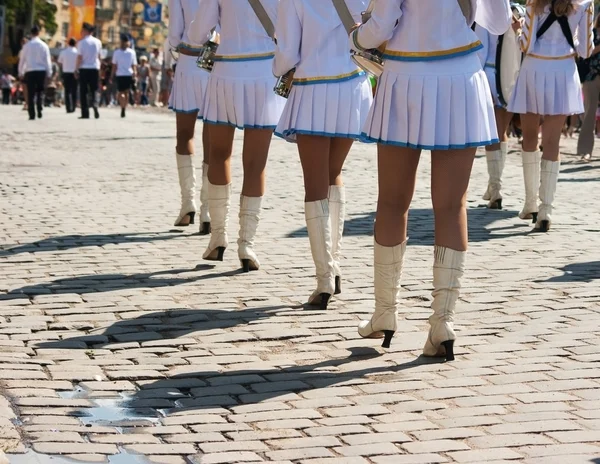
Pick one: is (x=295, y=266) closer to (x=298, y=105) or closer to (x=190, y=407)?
(x=298, y=105)

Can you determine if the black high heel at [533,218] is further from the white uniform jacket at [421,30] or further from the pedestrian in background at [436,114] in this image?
the white uniform jacket at [421,30]

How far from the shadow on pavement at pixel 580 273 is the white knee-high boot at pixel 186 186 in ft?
11.1

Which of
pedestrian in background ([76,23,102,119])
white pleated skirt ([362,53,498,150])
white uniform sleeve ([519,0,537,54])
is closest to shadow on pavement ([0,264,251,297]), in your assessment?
white pleated skirt ([362,53,498,150])

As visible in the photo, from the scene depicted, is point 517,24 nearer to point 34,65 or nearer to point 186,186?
point 186,186

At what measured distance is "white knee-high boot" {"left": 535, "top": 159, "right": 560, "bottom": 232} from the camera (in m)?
10.6

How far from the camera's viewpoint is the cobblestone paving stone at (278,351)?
15.2 ft

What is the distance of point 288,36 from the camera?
708 centimetres

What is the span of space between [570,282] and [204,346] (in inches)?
111

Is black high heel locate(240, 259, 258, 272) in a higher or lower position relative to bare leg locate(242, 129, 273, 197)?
lower

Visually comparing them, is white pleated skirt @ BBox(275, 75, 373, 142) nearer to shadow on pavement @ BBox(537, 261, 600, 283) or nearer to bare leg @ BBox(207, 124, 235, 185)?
bare leg @ BBox(207, 124, 235, 185)

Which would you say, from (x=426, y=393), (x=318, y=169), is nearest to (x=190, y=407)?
(x=426, y=393)

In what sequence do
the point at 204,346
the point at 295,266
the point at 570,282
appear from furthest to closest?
the point at 295,266 → the point at 570,282 → the point at 204,346

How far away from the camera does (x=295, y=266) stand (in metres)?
8.75

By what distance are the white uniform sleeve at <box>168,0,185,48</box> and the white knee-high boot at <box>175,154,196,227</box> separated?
1043mm
